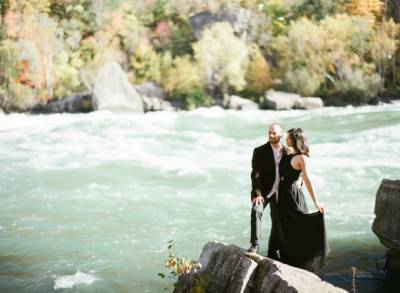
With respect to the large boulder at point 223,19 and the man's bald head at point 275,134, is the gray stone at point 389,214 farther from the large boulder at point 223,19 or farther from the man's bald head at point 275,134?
the large boulder at point 223,19

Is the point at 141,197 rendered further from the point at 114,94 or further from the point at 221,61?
the point at 221,61

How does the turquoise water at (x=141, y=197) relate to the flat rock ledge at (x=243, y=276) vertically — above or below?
below

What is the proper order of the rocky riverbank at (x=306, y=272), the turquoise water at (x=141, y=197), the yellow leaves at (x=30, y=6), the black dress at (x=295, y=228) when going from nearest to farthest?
the rocky riverbank at (x=306, y=272) → the black dress at (x=295, y=228) → the turquoise water at (x=141, y=197) → the yellow leaves at (x=30, y=6)

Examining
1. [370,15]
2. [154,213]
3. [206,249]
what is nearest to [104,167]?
[154,213]

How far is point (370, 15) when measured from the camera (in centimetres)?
4084

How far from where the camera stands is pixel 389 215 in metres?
5.34

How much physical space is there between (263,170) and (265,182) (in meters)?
0.12

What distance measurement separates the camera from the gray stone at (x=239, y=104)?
1292 inches

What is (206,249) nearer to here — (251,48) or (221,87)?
(221,87)

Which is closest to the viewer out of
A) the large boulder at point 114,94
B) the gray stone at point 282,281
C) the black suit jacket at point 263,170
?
the gray stone at point 282,281

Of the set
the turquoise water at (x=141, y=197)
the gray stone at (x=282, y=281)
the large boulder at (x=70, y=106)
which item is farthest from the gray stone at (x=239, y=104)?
the gray stone at (x=282, y=281)

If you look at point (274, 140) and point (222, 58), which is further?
point (222, 58)

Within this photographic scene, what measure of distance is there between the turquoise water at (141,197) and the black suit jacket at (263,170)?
1766mm

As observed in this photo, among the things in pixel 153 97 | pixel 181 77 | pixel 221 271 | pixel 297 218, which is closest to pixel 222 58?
pixel 181 77
